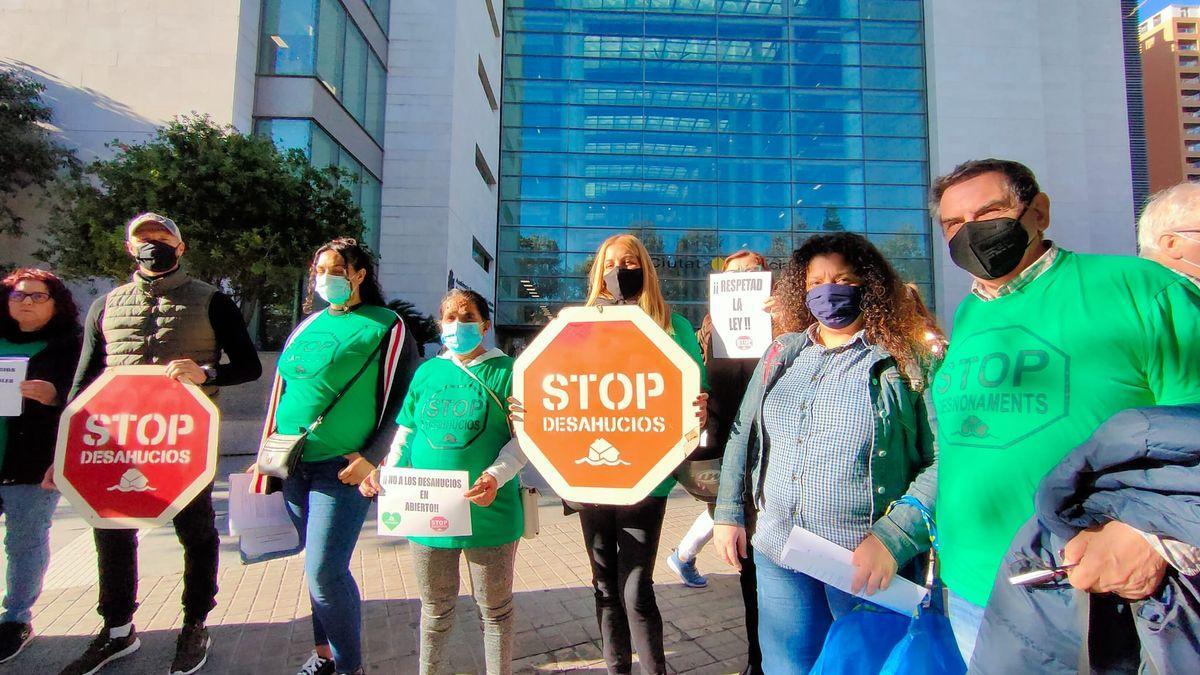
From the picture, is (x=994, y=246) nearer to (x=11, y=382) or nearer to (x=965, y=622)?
(x=965, y=622)

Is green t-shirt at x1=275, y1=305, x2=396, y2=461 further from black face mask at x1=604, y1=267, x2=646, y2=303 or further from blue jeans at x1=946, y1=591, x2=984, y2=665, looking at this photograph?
blue jeans at x1=946, y1=591, x2=984, y2=665

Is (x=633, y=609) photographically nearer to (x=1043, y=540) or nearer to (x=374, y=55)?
(x=1043, y=540)

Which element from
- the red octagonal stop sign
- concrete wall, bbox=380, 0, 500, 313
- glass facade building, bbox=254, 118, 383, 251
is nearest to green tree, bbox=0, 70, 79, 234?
glass facade building, bbox=254, 118, 383, 251

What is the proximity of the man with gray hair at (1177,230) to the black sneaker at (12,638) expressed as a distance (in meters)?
5.06

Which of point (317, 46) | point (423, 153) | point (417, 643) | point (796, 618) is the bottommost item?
point (417, 643)

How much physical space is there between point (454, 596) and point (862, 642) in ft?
5.08

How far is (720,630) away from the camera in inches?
129

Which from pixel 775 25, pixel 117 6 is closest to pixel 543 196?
pixel 775 25

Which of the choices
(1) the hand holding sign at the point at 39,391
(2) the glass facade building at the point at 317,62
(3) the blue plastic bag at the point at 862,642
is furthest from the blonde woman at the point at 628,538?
(2) the glass facade building at the point at 317,62

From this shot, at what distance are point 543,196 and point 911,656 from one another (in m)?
29.9

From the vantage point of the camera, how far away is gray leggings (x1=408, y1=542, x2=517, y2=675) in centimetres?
227

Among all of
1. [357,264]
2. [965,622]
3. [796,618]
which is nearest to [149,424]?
[357,264]

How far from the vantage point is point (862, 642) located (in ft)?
4.87

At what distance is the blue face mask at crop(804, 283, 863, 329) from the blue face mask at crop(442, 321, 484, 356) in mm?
1381
